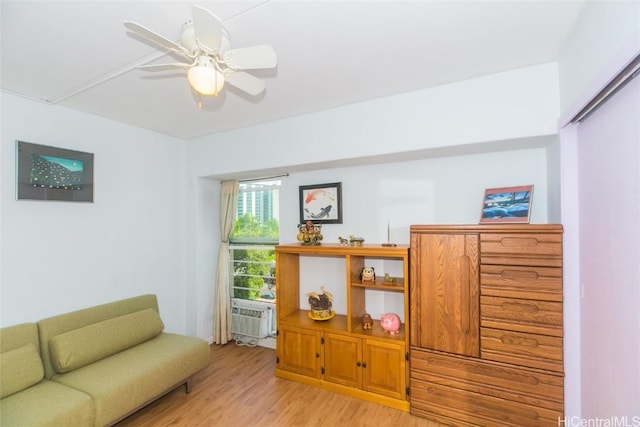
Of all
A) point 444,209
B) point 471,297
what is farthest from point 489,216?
point 471,297

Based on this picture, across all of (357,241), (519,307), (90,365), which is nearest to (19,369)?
(90,365)

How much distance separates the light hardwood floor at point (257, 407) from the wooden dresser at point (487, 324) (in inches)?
15.4

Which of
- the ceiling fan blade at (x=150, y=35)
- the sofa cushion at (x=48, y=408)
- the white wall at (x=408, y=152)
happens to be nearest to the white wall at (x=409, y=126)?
the white wall at (x=408, y=152)

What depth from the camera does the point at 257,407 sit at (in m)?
2.49

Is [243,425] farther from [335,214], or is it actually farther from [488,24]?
[488,24]

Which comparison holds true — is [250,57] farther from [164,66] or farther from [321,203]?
[321,203]

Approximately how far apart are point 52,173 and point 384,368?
3356mm

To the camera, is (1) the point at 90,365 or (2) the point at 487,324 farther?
(1) the point at 90,365

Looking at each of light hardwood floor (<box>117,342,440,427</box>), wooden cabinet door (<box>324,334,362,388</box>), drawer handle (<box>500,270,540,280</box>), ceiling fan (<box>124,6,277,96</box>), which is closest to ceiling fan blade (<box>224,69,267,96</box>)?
ceiling fan (<box>124,6,277,96</box>)

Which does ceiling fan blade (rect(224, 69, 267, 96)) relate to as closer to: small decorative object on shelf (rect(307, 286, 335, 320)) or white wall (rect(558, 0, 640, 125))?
white wall (rect(558, 0, 640, 125))

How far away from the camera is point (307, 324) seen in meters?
2.87

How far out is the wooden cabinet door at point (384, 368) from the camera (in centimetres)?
241

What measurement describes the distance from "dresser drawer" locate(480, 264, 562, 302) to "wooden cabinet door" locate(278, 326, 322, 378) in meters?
1.56

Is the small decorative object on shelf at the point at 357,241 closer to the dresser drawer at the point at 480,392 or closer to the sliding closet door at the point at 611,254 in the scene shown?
the dresser drawer at the point at 480,392
